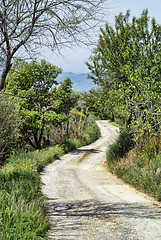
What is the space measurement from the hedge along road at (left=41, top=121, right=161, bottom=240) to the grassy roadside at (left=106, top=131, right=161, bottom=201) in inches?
11.6

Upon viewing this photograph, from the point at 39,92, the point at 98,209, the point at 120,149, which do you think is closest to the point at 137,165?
the point at 120,149

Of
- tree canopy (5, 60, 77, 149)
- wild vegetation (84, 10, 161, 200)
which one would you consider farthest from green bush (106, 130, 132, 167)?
tree canopy (5, 60, 77, 149)

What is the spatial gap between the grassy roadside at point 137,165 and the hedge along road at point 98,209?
0.97ft

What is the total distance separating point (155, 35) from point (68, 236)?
9766mm

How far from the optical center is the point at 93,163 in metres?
13.7

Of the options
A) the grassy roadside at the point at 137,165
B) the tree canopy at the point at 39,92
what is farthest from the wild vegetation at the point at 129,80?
the tree canopy at the point at 39,92

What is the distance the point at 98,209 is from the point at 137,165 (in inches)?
151

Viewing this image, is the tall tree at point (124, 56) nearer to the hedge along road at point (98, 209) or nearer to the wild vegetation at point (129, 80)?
the wild vegetation at point (129, 80)

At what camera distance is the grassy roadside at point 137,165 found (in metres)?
7.48

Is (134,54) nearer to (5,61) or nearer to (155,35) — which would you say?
(155,35)

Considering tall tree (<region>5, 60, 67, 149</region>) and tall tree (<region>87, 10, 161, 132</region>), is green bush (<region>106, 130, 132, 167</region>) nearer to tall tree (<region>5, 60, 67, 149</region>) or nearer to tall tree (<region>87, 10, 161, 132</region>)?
tall tree (<region>87, 10, 161, 132</region>)

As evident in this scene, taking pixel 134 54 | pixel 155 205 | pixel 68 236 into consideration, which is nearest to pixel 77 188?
pixel 155 205

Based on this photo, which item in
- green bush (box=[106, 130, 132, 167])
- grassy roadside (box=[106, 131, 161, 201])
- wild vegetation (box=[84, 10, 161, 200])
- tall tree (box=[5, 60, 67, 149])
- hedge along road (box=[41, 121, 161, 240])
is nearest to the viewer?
hedge along road (box=[41, 121, 161, 240])

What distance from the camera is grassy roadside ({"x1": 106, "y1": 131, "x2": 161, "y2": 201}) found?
748 cm
